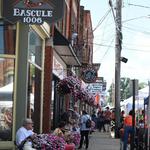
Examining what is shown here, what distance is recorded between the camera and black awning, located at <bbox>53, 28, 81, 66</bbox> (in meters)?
19.2

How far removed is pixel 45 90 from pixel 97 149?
736cm

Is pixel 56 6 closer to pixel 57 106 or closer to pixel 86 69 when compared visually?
pixel 57 106

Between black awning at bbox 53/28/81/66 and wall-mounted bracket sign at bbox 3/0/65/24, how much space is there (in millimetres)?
8708

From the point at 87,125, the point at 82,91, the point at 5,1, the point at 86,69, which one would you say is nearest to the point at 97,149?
the point at 87,125

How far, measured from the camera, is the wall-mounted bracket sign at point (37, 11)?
9.84m

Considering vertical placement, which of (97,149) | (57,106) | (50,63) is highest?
(50,63)

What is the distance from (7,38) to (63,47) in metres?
7.79

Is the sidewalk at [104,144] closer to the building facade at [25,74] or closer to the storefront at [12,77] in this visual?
the building facade at [25,74]

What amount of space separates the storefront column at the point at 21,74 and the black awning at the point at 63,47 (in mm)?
6333

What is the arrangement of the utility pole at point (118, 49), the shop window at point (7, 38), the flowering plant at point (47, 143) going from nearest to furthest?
the flowering plant at point (47, 143), the shop window at point (7, 38), the utility pole at point (118, 49)

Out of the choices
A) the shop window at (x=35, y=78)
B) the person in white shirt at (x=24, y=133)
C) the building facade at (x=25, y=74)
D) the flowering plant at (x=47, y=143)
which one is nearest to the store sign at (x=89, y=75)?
the building facade at (x=25, y=74)

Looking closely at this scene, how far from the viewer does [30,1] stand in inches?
395


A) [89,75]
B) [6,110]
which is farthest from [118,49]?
[6,110]

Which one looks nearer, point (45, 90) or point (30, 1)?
point (30, 1)
